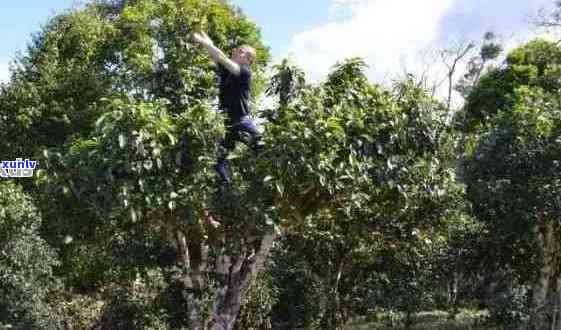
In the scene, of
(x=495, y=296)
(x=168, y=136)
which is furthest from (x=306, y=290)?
(x=168, y=136)

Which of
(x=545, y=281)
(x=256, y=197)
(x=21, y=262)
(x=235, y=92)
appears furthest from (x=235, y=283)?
(x=545, y=281)

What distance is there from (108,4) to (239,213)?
12.4 meters

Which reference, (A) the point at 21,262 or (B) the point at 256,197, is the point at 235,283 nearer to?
(B) the point at 256,197

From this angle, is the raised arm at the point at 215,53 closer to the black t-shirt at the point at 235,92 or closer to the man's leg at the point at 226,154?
the black t-shirt at the point at 235,92

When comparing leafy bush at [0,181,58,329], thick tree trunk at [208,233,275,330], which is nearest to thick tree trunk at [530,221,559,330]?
thick tree trunk at [208,233,275,330]

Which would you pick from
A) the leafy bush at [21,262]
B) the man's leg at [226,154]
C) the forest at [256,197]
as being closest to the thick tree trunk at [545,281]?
the forest at [256,197]

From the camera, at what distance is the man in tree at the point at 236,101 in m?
6.12

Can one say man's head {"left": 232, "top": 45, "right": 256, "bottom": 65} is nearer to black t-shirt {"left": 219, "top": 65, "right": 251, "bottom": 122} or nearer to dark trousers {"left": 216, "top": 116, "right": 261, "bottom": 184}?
black t-shirt {"left": 219, "top": 65, "right": 251, "bottom": 122}

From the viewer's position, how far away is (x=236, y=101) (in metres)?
6.23

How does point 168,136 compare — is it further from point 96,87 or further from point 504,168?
point 96,87

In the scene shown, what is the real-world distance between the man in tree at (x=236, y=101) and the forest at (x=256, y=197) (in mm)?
133

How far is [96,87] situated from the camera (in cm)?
1192

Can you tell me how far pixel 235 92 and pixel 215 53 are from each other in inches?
22.2

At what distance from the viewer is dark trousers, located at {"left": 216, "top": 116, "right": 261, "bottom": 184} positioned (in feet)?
20.2
